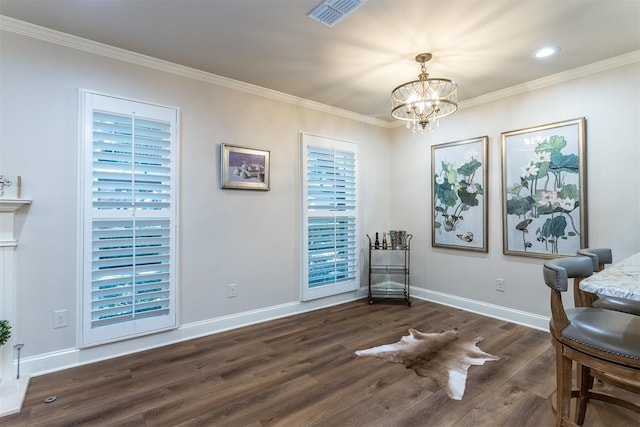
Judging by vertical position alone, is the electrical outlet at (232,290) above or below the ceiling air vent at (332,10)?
below

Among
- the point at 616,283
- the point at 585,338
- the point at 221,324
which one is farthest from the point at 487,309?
the point at 221,324

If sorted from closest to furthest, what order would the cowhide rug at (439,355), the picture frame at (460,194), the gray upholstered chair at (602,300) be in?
the gray upholstered chair at (602,300) < the cowhide rug at (439,355) < the picture frame at (460,194)

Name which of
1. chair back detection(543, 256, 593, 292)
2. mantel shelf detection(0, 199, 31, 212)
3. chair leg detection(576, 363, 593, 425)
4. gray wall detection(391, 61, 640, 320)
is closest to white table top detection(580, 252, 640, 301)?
chair back detection(543, 256, 593, 292)

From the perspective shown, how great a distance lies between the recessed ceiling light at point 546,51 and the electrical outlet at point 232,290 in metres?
3.57

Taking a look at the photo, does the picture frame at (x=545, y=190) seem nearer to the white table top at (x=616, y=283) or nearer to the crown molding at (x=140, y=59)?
the white table top at (x=616, y=283)

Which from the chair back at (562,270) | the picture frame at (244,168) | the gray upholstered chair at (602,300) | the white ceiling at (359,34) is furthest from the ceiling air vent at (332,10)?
the gray upholstered chair at (602,300)

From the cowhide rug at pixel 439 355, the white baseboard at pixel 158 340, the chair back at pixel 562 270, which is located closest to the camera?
the chair back at pixel 562 270

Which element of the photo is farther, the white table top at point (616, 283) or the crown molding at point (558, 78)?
the crown molding at point (558, 78)

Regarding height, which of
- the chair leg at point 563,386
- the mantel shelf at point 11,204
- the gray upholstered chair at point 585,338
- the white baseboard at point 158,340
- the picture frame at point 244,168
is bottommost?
the white baseboard at point 158,340

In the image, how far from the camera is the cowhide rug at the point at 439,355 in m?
2.27

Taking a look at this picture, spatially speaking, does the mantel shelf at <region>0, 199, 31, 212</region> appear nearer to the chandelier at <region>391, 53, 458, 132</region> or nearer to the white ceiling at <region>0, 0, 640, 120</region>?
the white ceiling at <region>0, 0, 640, 120</region>

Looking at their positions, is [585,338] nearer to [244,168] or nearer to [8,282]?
[244,168]

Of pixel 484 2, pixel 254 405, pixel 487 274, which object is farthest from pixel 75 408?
pixel 487 274

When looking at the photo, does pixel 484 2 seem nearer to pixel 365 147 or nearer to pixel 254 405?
pixel 365 147
